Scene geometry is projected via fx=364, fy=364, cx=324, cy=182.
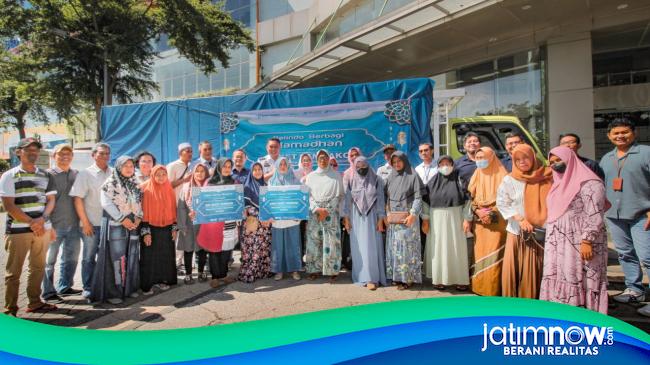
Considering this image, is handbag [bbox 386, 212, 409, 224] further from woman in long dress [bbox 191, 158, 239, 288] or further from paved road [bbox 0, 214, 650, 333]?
woman in long dress [bbox 191, 158, 239, 288]

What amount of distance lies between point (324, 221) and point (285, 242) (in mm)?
611

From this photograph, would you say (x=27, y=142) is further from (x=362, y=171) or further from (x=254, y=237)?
(x=362, y=171)

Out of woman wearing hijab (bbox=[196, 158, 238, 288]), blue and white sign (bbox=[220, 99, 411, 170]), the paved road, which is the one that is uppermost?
A: blue and white sign (bbox=[220, 99, 411, 170])

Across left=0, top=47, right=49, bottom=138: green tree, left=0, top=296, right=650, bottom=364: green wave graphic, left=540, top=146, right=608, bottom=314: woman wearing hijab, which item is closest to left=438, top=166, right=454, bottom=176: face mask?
left=540, top=146, right=608, bottom=314: woman wearing hijab

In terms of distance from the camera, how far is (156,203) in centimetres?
425

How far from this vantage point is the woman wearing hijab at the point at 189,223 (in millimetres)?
4523

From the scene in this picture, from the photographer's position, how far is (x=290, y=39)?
2341 centimetres

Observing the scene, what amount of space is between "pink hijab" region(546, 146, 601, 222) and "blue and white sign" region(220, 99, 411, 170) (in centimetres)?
253

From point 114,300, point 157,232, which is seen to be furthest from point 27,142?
point 114,300

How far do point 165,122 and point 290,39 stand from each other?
59.6 feet

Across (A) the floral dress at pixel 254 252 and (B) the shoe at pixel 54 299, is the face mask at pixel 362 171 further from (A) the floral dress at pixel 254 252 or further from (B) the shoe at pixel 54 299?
(B) the shoe at pixel 54 299

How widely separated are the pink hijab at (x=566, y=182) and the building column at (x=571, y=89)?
7.13m

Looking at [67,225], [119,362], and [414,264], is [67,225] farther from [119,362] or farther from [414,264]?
[414,264]

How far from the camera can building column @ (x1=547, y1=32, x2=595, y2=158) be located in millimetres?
9211
